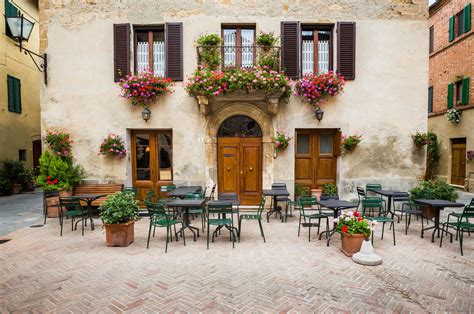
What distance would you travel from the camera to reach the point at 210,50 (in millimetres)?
8891

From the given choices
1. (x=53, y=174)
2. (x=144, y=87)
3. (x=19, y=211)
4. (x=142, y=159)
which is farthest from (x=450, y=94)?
→ (x=19, y=211)

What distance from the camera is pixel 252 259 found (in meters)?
5.17

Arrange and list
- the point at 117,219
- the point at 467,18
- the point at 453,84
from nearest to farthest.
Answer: the point at 117,219, the point at 467,18, the point at 453,84

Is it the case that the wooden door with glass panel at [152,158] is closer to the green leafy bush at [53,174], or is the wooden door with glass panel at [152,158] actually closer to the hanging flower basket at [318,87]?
the green leafy bush at [53,174]

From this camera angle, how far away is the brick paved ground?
3.71 metres

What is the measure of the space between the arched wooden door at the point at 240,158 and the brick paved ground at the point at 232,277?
313 centimetres

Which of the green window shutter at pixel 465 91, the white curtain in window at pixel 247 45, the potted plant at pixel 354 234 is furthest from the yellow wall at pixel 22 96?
the green window shutter at pixel 465 91

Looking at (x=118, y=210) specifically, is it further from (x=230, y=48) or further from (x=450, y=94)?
(x=450, y=94)

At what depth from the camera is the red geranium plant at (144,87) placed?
8.70m

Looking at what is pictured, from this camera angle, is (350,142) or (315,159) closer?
(350,142)

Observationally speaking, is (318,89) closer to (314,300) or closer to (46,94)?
(314,300)

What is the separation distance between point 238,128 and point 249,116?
0.55m

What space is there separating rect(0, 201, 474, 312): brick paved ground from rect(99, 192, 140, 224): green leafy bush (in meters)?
0.60

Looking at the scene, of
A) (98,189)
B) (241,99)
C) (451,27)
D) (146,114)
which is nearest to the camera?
(241,99)
